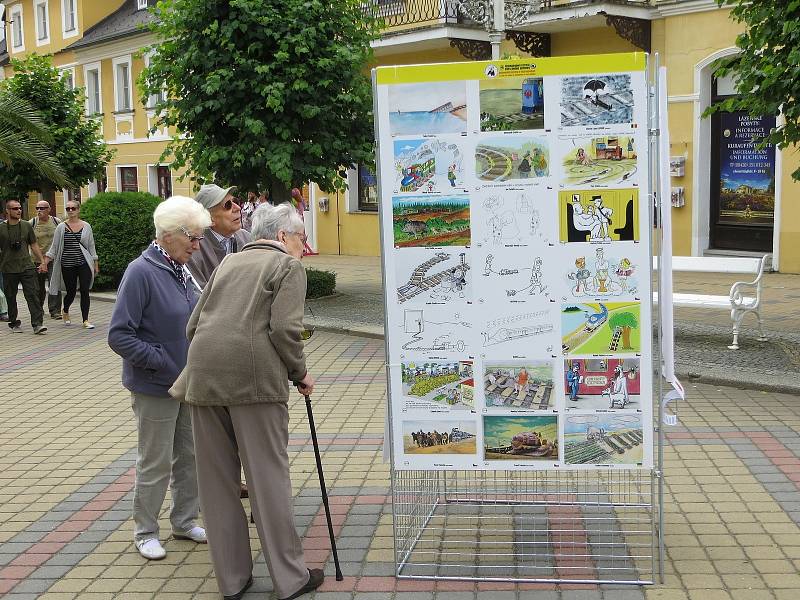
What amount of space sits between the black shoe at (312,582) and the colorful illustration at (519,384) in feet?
3.40

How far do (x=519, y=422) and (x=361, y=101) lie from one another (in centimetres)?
1048

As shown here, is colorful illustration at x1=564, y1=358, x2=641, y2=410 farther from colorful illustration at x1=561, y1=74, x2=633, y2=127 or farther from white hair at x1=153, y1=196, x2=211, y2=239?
white hair at x1=153, y1=196, x2=211, y2=239

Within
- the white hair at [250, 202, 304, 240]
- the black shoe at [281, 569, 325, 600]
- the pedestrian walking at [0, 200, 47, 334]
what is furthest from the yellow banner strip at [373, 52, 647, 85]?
the pedestrian walking at [0, 200, 47, 334]

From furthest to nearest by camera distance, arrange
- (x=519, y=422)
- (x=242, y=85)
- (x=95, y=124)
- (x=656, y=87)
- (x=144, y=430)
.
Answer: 1. (x=95, y=124)
2. (x=242, y=85)
3. (x=144, y=430)
4. (x=519, y=422)
5. (x=656, y=87)

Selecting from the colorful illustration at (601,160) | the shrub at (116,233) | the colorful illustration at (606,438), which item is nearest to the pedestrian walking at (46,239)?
the shrub at (116,233)

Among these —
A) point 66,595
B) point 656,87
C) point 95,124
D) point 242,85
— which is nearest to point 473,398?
point 656,87

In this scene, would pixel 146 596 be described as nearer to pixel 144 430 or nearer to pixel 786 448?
pixel 144 430

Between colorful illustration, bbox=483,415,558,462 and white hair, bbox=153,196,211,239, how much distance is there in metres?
1.64

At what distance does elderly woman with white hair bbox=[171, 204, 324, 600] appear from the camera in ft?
13.7

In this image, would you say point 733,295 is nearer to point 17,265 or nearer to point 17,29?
point 17,265

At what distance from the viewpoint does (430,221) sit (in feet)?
14.4

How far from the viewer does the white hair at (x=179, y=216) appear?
486cm

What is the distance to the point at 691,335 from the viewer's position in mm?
10945

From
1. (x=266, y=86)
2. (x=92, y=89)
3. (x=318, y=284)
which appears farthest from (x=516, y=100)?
(x=92, y=89)
